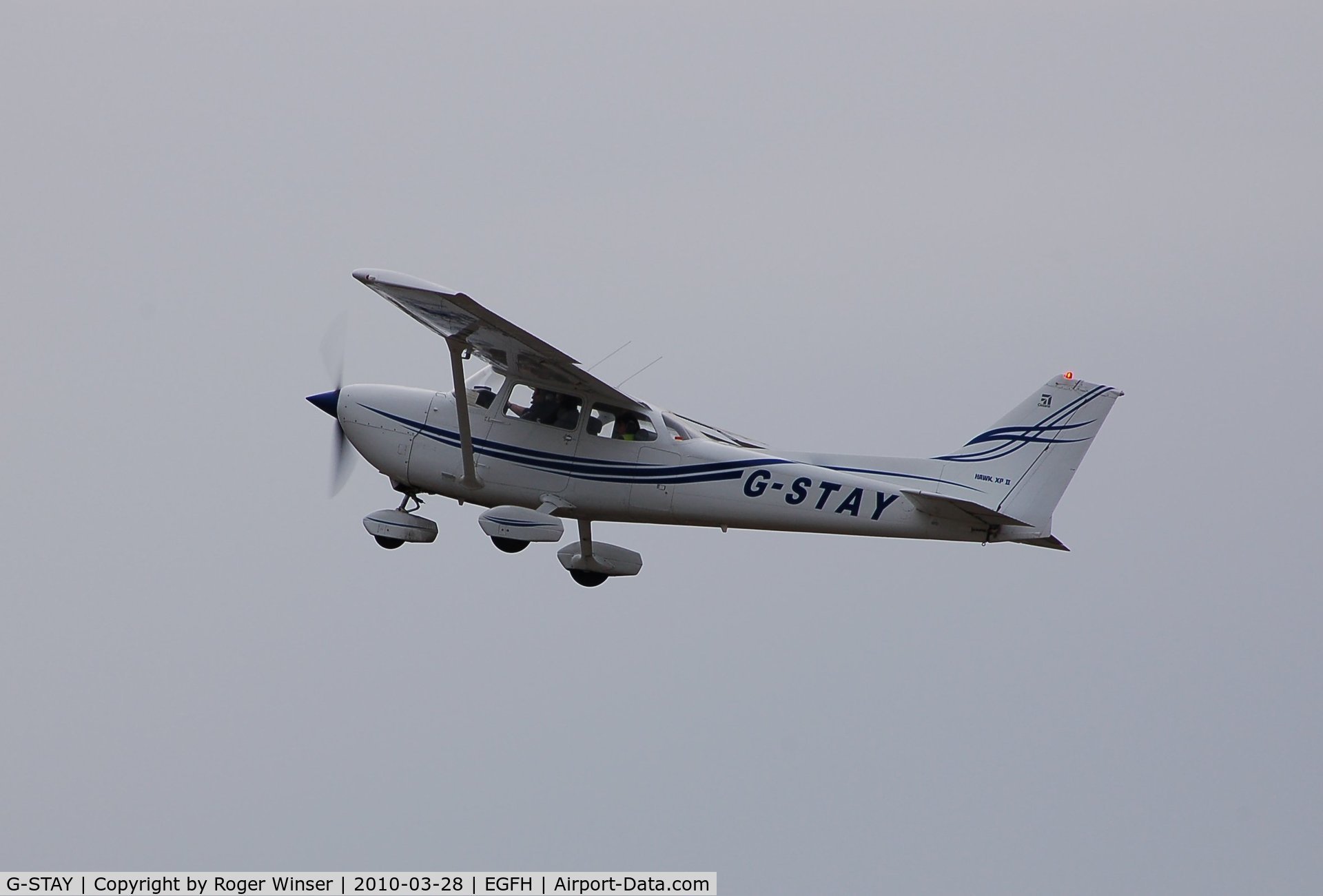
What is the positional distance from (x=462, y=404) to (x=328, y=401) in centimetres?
176

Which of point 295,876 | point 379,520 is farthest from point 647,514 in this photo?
point 295,876

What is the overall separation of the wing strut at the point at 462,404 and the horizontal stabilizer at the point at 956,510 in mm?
4025

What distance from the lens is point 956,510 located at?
18.0 meters

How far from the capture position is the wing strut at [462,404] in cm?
1906

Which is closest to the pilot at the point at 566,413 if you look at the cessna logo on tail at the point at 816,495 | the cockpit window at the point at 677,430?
the cockpit window at the point at 677,430

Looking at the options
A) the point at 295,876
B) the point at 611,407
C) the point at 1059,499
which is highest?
the point at 611,407

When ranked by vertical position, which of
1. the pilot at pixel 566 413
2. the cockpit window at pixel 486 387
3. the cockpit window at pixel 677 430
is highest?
the cockpit window at pixel 486 387

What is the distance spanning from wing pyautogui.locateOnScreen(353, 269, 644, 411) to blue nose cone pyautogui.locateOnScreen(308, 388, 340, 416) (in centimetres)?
147

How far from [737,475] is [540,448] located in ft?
6.13

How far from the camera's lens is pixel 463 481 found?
19344mm

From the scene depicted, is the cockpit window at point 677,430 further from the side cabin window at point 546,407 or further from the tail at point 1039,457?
the tail at point 1039,457

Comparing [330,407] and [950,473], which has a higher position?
[330,407]

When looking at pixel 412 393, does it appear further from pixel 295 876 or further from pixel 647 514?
pixel 295 876

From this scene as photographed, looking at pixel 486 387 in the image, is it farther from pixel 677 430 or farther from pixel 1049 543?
pixel 1049 543
